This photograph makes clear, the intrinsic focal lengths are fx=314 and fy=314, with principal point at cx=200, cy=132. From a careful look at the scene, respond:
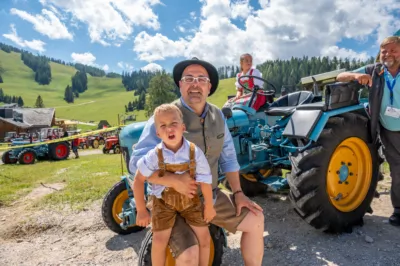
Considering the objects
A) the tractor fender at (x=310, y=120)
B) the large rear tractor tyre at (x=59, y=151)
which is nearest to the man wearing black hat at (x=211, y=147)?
the tractor fender at (x=310, y=120)

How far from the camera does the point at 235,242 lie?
3.35m

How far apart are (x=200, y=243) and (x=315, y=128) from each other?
178cm

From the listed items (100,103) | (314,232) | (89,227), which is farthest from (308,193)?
(100,103)

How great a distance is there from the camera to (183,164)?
6.68 feet

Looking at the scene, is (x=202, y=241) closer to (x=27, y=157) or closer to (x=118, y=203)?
(x=118, y=203)

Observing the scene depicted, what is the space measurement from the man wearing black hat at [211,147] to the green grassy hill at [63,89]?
72676 mm

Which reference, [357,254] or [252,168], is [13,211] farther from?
[357,254]

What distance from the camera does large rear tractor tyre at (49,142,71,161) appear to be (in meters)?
15.7

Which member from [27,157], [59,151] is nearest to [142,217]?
[27,157]

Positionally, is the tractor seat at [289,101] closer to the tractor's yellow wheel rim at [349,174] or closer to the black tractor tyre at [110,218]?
the tractor's yellow wheel rim at [349,174]

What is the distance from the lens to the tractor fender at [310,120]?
3.21 metres

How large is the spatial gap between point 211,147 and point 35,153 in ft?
49.2

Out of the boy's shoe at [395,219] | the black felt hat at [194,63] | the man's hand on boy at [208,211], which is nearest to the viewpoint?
the man's hand on boy at [208,211]

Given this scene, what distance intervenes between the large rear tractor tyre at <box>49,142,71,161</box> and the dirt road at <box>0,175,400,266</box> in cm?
1194
